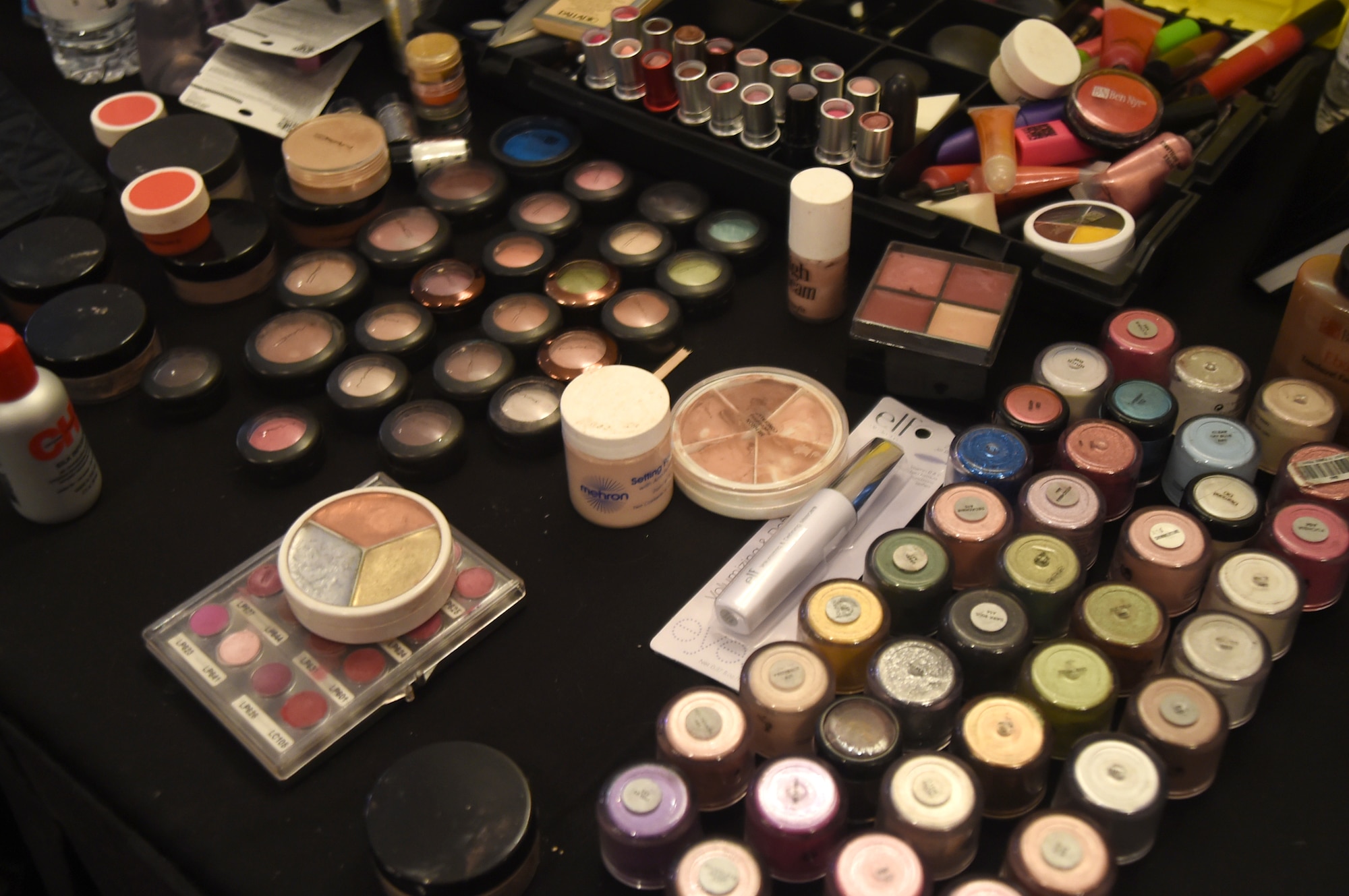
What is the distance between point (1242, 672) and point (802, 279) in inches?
23.2

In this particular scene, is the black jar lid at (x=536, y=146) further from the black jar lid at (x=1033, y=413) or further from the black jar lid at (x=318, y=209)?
the black jar lid at (x=1033, y=413)

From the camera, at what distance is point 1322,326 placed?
41.7 inches

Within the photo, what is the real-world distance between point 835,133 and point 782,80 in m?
0.11

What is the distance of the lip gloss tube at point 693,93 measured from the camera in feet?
4.42

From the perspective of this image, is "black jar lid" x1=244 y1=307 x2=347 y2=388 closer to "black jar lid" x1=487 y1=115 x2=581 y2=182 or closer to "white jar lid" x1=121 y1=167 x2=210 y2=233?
"white jar lid" x1=121 y1=167 x2=210 y2=233

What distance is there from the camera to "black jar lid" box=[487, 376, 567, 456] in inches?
44.9

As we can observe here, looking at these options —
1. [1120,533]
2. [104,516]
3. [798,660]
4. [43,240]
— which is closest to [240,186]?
[43,240]

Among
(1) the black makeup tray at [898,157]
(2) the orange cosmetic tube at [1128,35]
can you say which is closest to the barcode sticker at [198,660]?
(1) the black makeup tray at [898,157]

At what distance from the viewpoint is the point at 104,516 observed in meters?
1.14

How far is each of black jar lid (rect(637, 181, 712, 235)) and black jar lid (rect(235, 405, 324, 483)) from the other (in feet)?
1.50

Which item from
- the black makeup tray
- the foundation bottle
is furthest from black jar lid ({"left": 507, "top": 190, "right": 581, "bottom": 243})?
the foundation bottle

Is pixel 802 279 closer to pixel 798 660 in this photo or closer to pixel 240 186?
pixel 798 660

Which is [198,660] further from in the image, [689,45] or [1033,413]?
[689,45]

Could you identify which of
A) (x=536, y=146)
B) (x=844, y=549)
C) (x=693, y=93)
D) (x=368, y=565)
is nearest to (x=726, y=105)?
(x=693, y=93)
